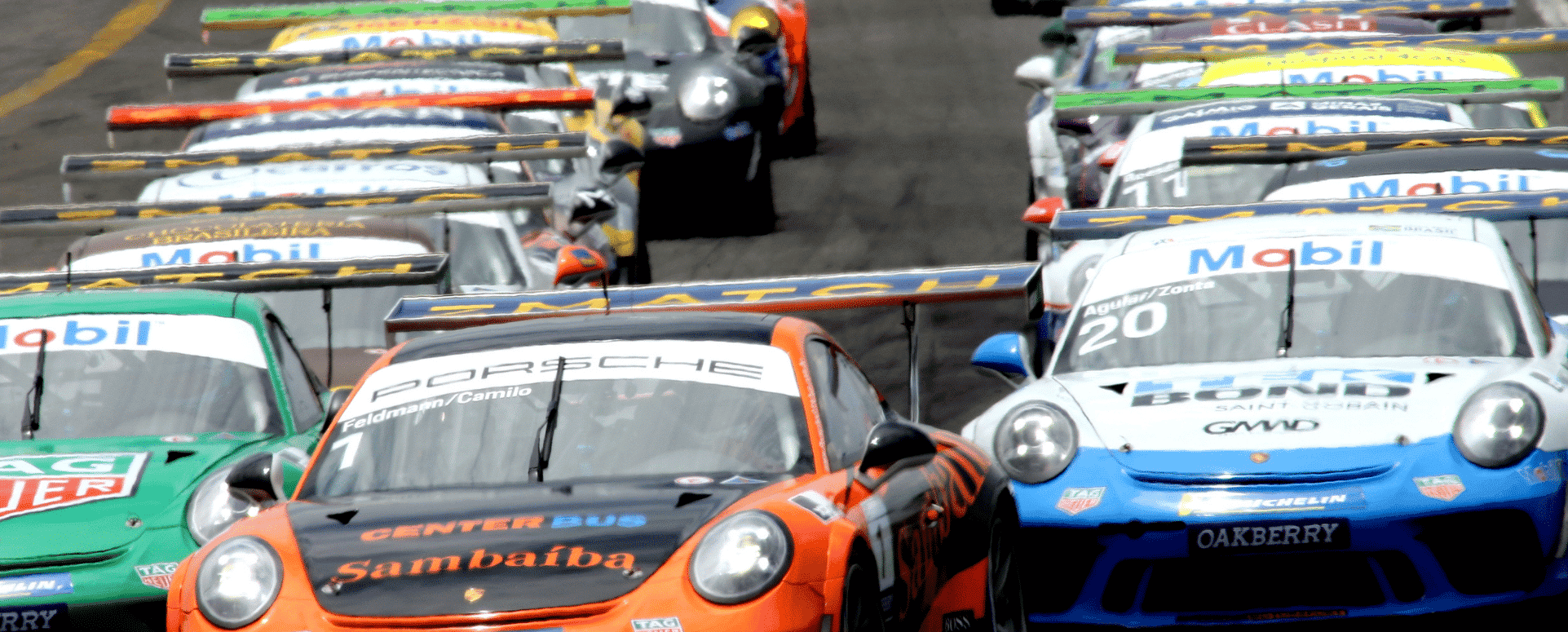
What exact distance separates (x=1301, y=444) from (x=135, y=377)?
3.71m

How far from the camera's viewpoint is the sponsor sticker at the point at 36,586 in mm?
6496

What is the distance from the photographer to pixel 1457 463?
6629 mm

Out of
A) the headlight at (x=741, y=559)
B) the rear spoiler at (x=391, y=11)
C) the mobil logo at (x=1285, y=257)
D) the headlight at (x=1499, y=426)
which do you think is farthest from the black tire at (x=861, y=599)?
the rear spoiler at (x=391, y=11)

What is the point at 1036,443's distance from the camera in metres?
7.09

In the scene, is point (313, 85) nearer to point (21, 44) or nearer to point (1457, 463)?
point (1457, 463)

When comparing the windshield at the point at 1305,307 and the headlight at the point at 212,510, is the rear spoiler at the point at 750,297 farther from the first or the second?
the headlight at the point at 212,510

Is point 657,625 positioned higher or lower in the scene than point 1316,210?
higher

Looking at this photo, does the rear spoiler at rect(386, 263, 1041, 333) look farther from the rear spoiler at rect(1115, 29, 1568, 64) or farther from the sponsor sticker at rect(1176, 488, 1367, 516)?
the rear spoiler at rect(1115, 29, 1568, 64)

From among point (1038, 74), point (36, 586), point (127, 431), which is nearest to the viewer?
point (36, 586)

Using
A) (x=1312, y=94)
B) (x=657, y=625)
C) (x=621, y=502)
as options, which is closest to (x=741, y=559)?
(x=657, y=625)

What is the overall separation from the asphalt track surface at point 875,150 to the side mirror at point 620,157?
5.30 ft

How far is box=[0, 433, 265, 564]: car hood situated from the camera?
666 cm

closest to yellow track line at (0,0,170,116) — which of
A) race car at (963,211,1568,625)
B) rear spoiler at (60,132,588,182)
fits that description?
rear spoiler at (60,132,588,182)

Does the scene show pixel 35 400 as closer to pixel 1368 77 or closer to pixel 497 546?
pixel 497 546
